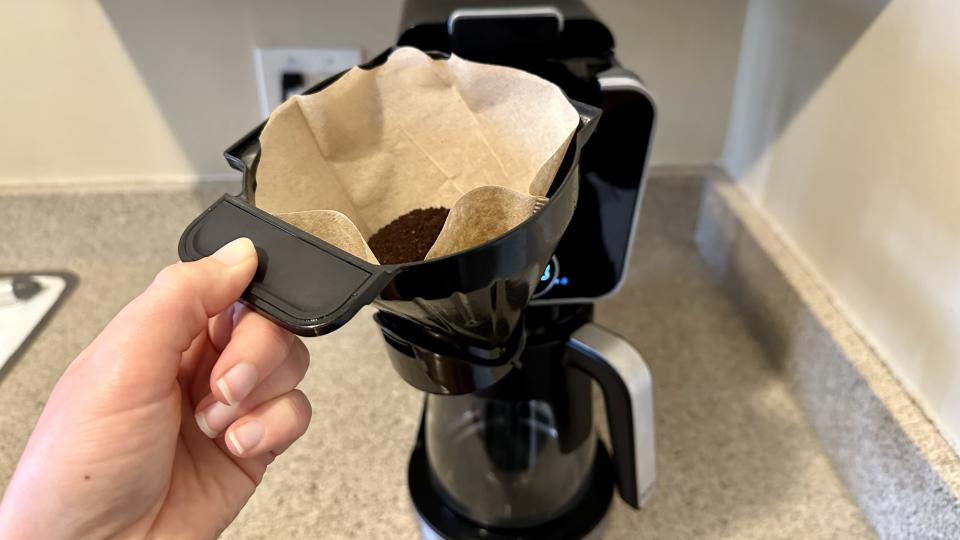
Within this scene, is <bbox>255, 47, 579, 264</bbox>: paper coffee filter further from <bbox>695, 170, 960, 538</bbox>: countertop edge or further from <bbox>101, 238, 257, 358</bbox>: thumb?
<bbox>695, 170, 960, 538</bbox>: countertop edge

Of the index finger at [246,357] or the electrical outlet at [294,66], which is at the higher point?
the index finger at [246,357]

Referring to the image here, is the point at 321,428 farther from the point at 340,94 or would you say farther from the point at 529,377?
the point at 340,94

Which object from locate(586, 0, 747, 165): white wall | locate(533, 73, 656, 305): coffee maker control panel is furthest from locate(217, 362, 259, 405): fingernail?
locate(586, 0, 747, 165): white wall

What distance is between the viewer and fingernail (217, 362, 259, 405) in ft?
0.99

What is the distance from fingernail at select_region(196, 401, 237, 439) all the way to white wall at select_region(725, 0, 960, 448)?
439 millimetres

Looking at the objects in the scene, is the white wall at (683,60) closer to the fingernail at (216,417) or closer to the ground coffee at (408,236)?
the ground coffee at (408,236)

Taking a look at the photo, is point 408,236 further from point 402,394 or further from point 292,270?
point 402,394

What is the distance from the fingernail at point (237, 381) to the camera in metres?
0.30

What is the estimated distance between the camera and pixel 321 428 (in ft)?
2.10

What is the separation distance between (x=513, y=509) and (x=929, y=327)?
313 mm

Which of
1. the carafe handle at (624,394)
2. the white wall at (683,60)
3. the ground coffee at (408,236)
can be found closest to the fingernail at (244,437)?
the ground coffee at (408,236)

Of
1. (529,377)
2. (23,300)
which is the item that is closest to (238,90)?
(23,300)

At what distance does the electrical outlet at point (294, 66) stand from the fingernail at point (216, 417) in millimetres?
457

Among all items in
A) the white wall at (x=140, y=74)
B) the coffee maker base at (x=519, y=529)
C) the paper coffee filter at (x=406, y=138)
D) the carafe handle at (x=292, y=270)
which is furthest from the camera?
the white wall at (x=140, y=74)
